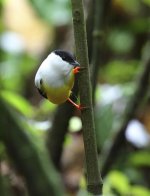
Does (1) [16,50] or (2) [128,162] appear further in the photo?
(1) [16,50]

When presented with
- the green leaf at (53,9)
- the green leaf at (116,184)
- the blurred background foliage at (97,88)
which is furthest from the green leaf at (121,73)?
the green leaf at (116,184)

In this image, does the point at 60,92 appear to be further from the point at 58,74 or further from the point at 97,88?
the point at 97,88

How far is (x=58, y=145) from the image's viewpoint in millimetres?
1694

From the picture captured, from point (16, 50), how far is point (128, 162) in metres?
1.27

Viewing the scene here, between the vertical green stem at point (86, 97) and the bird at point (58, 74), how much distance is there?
0.01 meters

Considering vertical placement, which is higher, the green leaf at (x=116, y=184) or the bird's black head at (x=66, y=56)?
the bird's black head at (x=66, y=56)

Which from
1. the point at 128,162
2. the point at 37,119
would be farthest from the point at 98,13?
the point at 128,162

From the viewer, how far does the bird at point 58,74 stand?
35.4 inches

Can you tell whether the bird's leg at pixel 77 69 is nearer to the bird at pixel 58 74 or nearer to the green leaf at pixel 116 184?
the bird at pixel 58 74

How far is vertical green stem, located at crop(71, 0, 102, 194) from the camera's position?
2.88 feet

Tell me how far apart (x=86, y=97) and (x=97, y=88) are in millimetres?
1225

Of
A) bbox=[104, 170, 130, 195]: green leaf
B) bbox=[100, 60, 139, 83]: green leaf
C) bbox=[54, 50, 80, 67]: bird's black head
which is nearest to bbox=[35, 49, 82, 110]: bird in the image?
bbox=[54, 50, 80, 67]: bird's black head

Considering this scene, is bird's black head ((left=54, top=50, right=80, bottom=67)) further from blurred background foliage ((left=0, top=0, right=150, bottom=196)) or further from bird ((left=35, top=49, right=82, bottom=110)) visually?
blurred background foliage ((left=0, top=0, right=150, bottom=196))

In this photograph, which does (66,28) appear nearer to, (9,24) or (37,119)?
(9,24)
